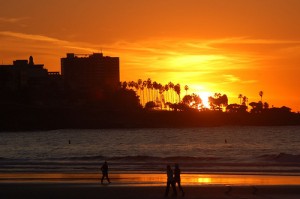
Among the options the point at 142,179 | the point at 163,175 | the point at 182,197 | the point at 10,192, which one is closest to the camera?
the point at 182,197

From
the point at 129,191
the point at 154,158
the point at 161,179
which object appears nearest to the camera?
the point at 129,191

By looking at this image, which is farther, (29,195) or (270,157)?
(270,157)

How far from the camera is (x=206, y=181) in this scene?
126ft

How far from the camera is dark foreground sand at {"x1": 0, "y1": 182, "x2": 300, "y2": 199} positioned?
30172mm

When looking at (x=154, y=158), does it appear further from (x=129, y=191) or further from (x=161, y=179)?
(x=129, y=191)

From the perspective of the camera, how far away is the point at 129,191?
3219 centimetres

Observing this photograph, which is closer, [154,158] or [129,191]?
[129,191]

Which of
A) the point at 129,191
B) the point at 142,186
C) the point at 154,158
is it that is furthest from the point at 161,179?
the point at 154,158

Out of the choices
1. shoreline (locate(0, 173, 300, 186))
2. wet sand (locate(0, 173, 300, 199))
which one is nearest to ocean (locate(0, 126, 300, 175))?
shoreline (locate(0, 173, 300, 186))

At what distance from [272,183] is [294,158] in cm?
3662

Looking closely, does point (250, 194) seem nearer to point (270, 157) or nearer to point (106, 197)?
point (106, 197)

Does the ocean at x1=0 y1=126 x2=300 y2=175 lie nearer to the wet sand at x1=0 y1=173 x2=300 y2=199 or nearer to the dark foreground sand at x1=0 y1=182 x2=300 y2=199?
the wet sand at x1=0 y1=173 x2=300 y2=199

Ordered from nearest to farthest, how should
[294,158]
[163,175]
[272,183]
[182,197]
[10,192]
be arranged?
[182,197] < [10,192] < [272,183] < [163,175] < [294,158]

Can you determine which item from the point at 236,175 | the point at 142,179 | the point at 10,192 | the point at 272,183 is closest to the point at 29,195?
the point at 10,192
